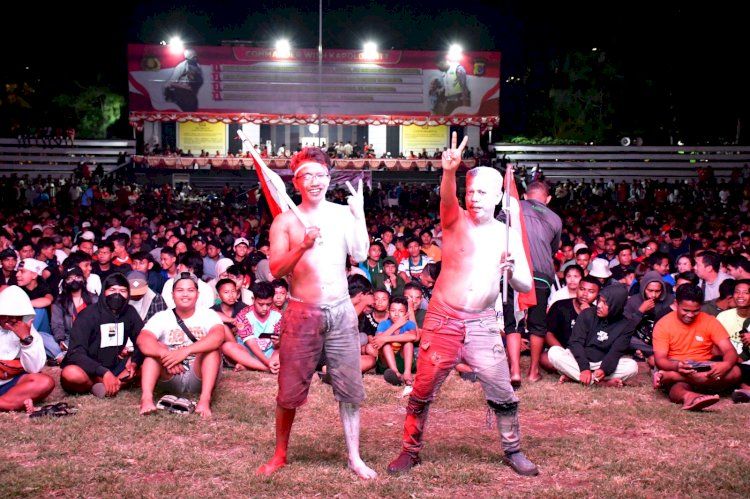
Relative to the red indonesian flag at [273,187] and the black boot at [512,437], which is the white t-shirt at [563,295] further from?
the red indonesian flag at [273,187]

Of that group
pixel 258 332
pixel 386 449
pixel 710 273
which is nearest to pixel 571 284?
pixel 710 273

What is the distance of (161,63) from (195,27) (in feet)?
17.3

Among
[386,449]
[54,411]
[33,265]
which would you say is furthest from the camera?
[33,265]

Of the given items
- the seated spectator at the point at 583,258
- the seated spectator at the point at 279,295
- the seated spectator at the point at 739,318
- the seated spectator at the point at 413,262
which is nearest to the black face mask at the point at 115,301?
the seated spectator at the point at 279,295

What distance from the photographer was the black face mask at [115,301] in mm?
7559

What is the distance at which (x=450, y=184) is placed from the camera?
5.06 metres

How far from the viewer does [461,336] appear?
5395 mm

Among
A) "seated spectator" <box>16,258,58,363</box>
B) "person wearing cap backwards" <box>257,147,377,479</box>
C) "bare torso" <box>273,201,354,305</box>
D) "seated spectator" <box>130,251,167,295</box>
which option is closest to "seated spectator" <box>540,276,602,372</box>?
"person wearing cap backwards" <box>257,147,377,479</box>

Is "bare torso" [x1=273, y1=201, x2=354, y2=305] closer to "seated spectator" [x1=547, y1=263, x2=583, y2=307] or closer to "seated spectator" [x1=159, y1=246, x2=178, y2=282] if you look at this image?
"seated spectator" [x1=547, y1=263, x2=583, y2=307]

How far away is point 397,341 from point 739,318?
321 centimetres

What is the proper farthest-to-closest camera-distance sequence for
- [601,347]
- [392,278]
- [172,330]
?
[392,278]
[601,347]
[172,330]

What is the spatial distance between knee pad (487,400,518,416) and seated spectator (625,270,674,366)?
399 cm

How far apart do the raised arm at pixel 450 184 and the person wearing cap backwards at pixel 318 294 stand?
503 mm

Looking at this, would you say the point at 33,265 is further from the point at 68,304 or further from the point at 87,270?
the point at 68,304
